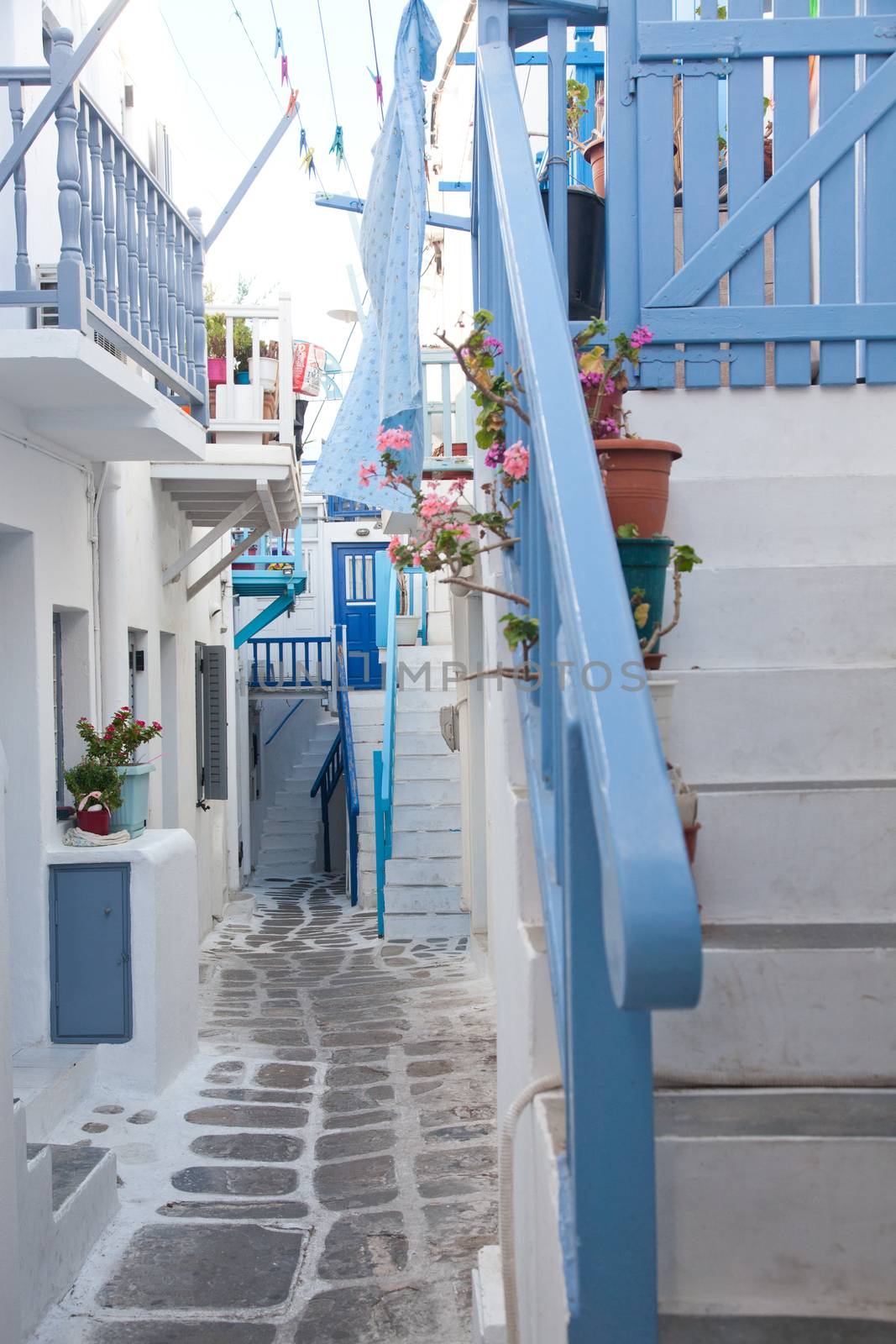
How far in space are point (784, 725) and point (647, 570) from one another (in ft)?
1.43

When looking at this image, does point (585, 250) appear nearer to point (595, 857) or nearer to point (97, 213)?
point (97, 213)

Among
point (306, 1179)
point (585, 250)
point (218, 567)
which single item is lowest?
point (306, 1179)

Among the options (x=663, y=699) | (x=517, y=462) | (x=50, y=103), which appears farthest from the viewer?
(x=50, y=103)

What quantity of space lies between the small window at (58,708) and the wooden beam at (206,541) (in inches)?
83.3

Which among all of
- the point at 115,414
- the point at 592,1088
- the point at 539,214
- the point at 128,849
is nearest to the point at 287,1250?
the point at 128,849

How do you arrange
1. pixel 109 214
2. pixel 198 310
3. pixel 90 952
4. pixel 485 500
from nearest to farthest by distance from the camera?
1. pixel 485 500
2. pixel 109 214
3. pixel 90 952
4. pixel 198 310

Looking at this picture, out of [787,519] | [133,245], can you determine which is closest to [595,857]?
[787,519]

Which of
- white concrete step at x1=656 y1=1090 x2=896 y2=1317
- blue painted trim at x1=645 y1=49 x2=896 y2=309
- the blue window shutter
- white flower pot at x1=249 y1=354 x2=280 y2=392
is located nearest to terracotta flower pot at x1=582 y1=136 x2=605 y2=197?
blue painted trim at x1=645 y1=49 x2=896 y2=309

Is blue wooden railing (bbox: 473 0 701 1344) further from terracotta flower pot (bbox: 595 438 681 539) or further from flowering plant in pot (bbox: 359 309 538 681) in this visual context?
terracotta flower pot (bbox: 595 438 681 539)

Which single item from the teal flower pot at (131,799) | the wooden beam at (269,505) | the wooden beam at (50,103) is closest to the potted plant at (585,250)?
the wooden beam at (50,103)

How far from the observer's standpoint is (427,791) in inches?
418

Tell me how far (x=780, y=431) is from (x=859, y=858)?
4.69 feet

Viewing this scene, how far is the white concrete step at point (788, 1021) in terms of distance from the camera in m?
1.95

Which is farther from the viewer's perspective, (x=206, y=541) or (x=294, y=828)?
(x=294, y=828)
